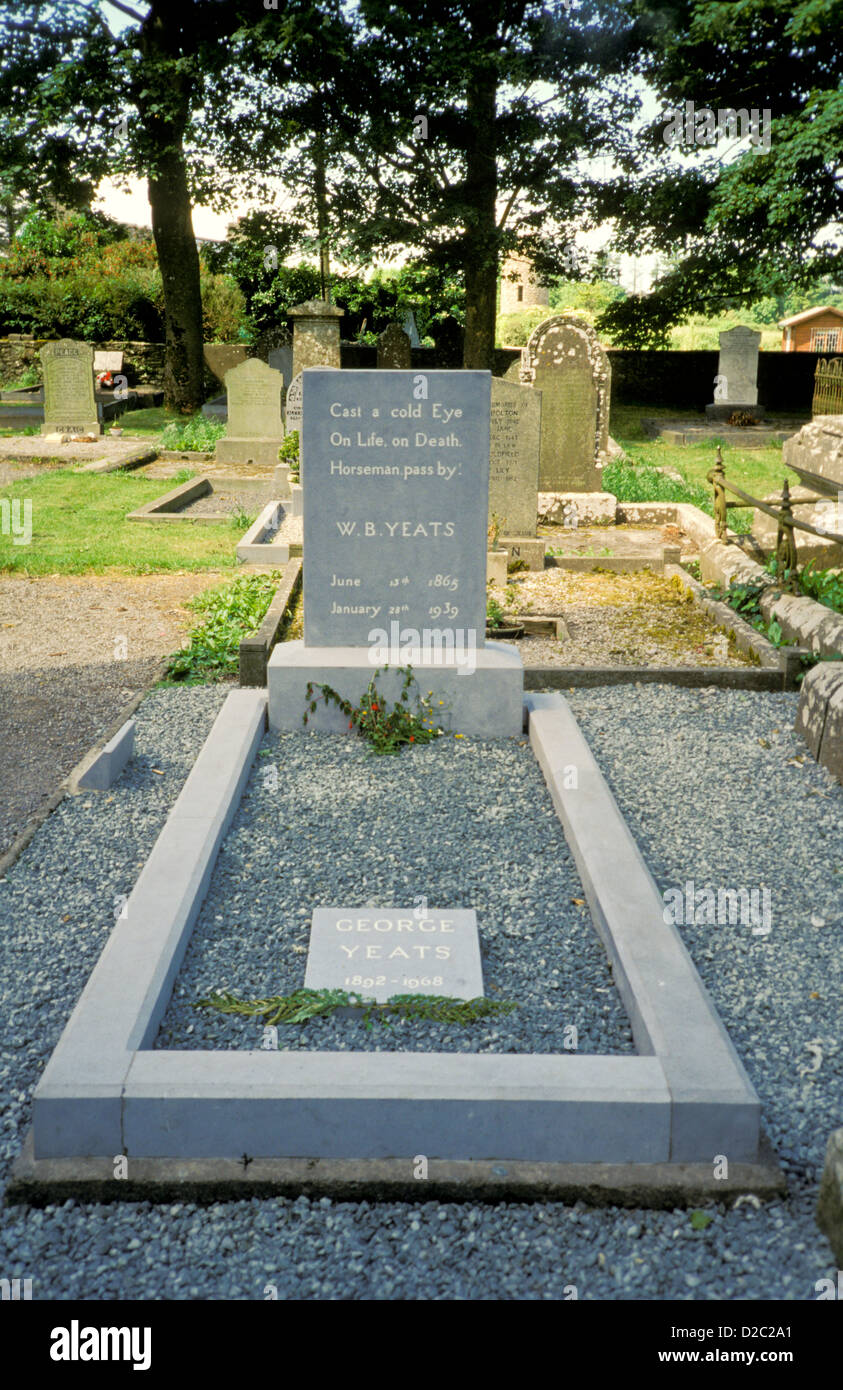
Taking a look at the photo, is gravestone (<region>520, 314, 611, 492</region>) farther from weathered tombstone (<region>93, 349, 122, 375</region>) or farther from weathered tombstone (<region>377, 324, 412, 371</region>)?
weathered tombstone (<region>93, 349, 122, 375</region>)

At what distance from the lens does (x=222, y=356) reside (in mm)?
28609

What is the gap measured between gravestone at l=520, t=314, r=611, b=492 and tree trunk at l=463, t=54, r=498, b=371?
376 inches

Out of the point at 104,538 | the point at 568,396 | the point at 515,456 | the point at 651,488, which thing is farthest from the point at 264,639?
the point at 651,488

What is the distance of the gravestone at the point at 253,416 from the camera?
16.2m

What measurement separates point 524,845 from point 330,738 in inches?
58.2

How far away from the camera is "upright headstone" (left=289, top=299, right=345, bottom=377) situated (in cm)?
1648

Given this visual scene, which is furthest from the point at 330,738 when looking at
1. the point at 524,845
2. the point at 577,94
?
the point at 577,94

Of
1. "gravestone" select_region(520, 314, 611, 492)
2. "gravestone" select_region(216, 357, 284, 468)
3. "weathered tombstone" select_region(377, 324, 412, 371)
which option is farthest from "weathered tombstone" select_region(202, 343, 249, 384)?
"gravestone" select_region(520, 314, 611, 492)

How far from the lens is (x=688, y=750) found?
5.58 m

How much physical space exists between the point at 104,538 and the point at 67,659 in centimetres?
393

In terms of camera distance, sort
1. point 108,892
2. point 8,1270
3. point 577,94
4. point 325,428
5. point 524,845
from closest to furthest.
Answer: point 8,1270, point 108,892, point 524,845, point 325,428, point 577,94

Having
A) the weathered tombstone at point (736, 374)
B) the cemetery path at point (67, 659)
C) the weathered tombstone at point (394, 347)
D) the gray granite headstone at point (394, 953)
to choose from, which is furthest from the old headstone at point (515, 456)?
the weathered tombstone at point (394, 347)

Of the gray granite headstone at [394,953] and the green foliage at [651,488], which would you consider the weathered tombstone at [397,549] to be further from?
the green foliage at [651,488]

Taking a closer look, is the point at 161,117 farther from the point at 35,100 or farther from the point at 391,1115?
the point at 391,1115
